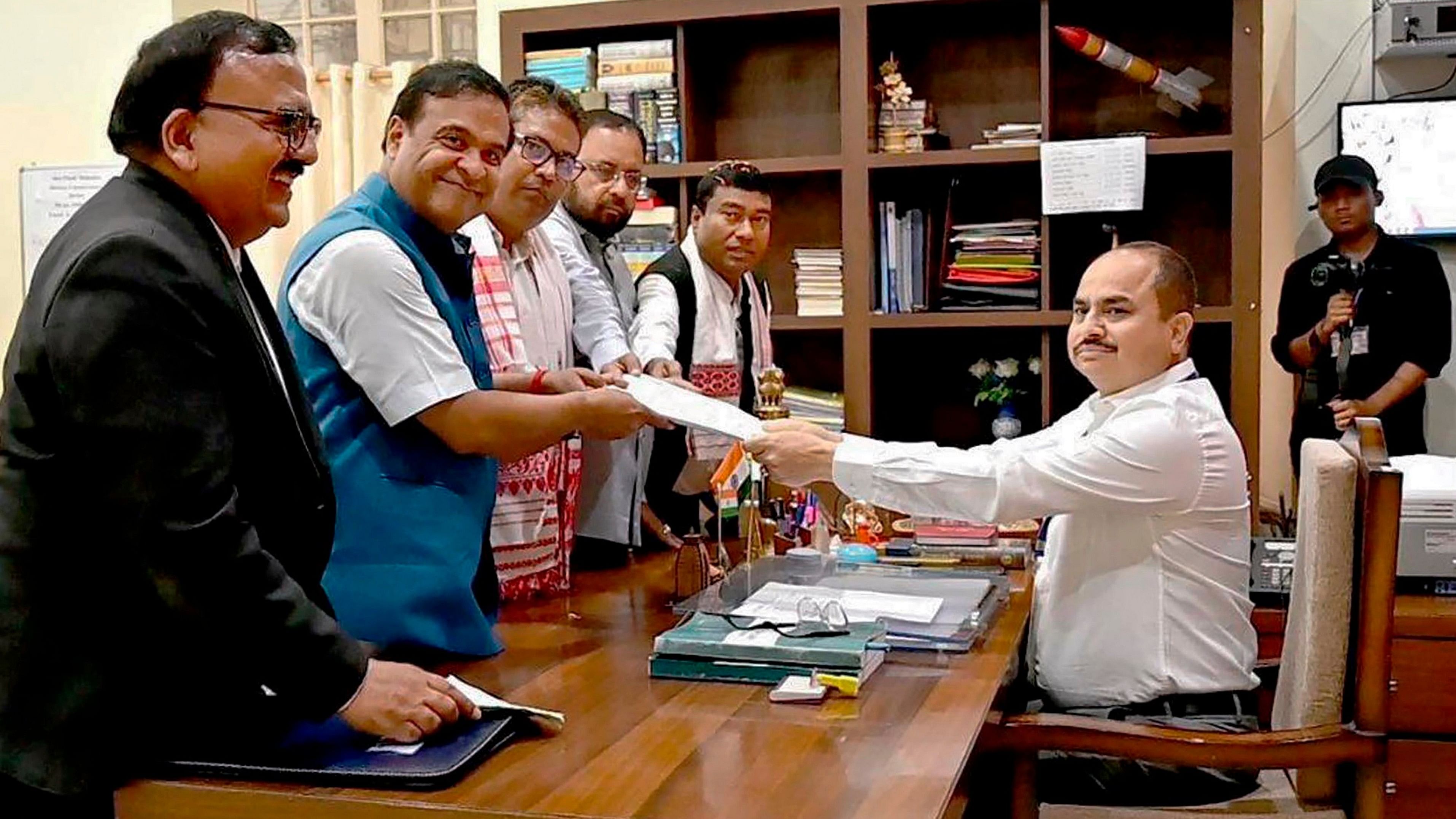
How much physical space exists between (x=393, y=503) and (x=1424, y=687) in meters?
2.31

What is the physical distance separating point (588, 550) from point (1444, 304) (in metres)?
2.70

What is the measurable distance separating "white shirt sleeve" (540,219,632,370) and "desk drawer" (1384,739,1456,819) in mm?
1850

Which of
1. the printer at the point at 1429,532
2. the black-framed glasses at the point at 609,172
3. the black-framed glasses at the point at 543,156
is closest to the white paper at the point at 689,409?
the black-framed glasses at the point at 543,156

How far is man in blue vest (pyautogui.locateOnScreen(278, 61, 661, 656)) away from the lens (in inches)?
63.3

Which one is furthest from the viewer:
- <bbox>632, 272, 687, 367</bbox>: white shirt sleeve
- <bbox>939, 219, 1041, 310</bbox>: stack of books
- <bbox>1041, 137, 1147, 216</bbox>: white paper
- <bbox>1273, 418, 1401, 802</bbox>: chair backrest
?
<bbox>939, 219, 1041, 310</bbox>: stack of books

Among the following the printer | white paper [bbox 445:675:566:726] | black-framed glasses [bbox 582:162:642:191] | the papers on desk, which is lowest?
the printer

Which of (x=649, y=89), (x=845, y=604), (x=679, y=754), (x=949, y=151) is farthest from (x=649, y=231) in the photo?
(x=679, y=754)

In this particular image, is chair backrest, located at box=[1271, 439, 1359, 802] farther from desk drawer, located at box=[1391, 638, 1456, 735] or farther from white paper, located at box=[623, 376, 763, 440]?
desk drawer, located at box=[1391, 638, 1456, 735]

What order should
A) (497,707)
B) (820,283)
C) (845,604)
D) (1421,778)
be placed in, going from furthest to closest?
(820,283)
(1421,778)
(845,604)
(497,707)

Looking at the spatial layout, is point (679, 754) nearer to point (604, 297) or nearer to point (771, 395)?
point (771, 395)

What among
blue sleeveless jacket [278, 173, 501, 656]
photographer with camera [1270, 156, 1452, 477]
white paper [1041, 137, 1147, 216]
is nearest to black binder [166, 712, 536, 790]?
blue sleeveless jacket [278, 173, 501, 656]

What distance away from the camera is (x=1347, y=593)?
1797 millimetres

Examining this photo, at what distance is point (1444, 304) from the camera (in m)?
3.82

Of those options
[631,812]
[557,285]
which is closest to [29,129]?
[557,285]
